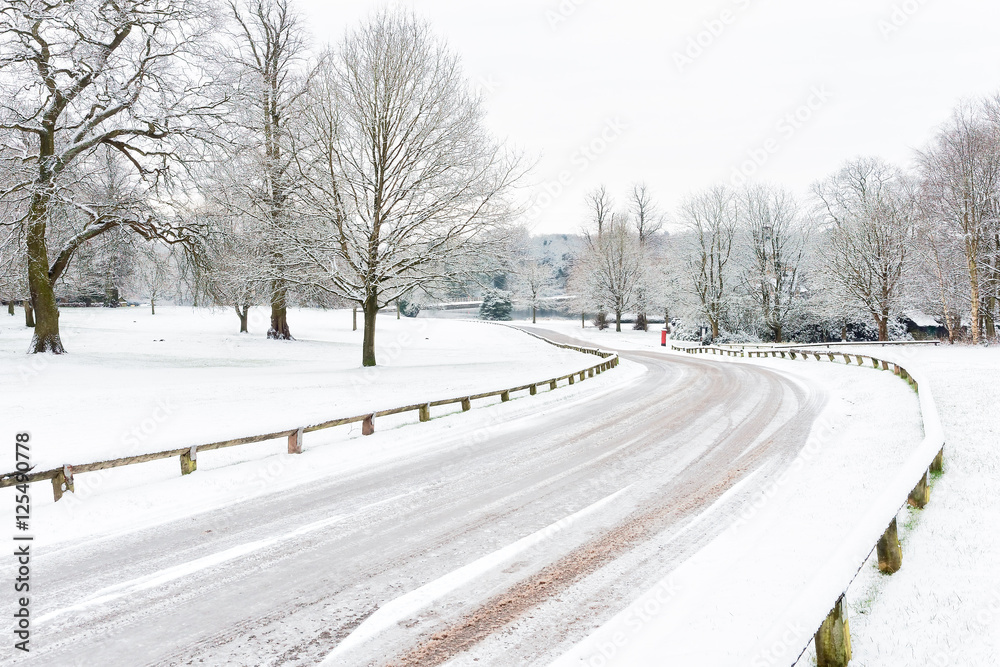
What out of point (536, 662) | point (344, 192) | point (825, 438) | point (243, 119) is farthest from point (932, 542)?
point (243, 119)

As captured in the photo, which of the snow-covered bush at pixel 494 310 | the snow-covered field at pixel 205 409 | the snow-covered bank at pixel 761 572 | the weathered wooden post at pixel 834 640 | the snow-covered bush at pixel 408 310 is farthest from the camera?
the snow-covered bush at pixel 408 310

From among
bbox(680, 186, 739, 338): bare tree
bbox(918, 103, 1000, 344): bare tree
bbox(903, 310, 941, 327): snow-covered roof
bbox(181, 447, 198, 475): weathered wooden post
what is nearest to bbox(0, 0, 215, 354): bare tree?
bbox(181, 447, 198, 475): weathered wooden post

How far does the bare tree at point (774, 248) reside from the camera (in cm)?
4381

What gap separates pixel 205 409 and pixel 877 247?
4054cm

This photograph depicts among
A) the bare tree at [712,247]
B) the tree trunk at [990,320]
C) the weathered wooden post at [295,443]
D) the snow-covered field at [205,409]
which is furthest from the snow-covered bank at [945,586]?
the bare tree at [712,247]

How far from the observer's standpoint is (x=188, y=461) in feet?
27.3

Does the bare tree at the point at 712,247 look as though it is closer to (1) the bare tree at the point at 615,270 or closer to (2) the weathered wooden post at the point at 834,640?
(1) the bare tree at the point at 615,270

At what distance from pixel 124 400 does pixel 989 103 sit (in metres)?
39.1

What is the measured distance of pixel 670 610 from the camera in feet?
14.5

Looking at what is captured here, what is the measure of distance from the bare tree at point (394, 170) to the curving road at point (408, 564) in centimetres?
1139

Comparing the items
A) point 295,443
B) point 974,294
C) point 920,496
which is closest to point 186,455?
point 295,443

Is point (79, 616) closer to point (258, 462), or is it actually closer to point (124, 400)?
point (258, 462)

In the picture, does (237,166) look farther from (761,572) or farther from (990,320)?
(990,320)

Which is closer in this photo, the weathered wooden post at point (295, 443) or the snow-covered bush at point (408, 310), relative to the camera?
the weathered wooden post at point (295, 443)
